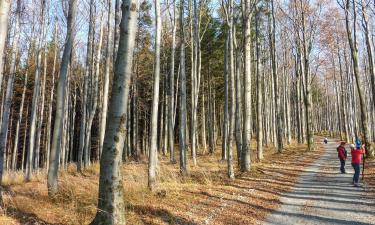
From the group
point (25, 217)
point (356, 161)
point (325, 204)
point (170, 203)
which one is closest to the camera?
point (25, 217)

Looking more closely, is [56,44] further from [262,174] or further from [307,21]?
[307,21]

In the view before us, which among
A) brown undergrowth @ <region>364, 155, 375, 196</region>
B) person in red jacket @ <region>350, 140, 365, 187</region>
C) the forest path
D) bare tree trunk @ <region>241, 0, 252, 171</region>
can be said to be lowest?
the forest path

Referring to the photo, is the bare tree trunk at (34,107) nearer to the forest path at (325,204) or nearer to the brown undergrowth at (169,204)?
the brown undergrowth at (169,204)

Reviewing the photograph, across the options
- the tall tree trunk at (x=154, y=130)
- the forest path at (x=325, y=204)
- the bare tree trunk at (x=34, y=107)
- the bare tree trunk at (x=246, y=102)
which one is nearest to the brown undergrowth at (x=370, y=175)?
the forest path at (x=325, y=204)

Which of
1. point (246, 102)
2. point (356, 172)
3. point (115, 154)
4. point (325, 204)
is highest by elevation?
point (246, 102)

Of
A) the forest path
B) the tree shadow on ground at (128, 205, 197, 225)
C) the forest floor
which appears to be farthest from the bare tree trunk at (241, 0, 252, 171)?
the tree shadow on ground at (128, 205, 197, 225)

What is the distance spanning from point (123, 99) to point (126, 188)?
4539 millimetres

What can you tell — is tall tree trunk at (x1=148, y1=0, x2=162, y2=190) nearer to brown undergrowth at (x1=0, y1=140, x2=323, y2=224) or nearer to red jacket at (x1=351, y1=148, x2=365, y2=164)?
brown undergrowth at (x1=0, y1=140, x2=323, y2=224)

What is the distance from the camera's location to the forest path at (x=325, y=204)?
741cm

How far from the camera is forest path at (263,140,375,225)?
24.3 ft

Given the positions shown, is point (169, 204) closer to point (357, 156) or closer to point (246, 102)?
point (246, 102)

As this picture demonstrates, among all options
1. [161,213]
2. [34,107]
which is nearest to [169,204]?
[161,213]

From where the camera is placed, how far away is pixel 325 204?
890cm

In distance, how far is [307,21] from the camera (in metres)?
26.5
